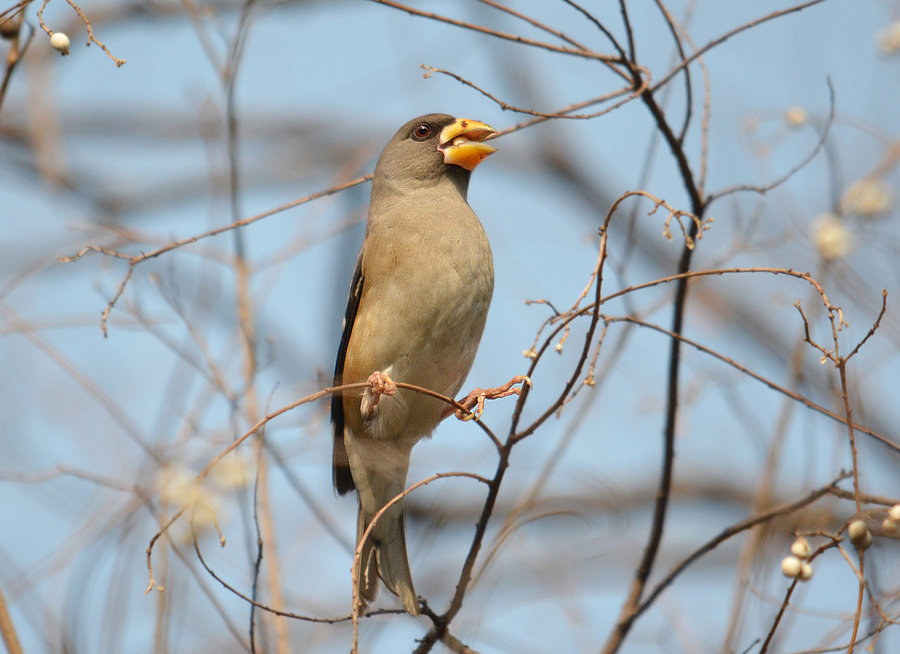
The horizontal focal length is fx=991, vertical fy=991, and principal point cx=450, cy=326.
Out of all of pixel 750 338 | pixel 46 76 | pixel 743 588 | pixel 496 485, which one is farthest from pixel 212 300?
pixel 750 338

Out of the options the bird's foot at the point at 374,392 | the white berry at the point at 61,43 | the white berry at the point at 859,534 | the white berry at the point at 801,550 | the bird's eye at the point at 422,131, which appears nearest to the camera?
the white berry at the point at 859,534

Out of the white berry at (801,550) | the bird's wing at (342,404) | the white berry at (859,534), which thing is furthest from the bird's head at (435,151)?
the white berry at (859,534)

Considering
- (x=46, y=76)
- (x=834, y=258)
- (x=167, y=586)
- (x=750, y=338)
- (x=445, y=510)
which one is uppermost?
(x=750, y=338)

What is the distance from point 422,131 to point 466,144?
1.08 feet

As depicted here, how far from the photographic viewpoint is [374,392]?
13.8 ft

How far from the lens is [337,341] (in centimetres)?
483

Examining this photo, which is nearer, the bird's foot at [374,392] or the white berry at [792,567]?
the white berry at [792,567]

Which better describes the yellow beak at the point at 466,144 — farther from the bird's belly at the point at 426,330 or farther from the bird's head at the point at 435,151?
the bird's belly at the point at 426,330

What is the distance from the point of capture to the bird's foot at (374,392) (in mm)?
4012

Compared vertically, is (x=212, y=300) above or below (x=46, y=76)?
below

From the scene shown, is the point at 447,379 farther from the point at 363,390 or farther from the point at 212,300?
the point at 212,300

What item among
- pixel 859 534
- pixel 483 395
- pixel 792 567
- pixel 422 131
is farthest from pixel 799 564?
pixel 422 131

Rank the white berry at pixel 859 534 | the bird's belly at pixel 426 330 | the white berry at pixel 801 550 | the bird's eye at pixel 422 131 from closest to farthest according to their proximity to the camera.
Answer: the white berry at pixel 859 534 → the white berry at pixel 801 550 → the bird's belly at pixel 426 330 → the bird's eye at pixel 422 131

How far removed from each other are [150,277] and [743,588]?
2.59 m
